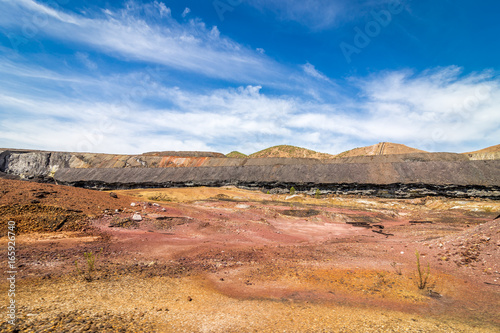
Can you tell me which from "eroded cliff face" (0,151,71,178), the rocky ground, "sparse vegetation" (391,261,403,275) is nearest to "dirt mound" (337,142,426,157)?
the rocky ground

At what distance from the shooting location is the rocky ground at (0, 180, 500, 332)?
4.24 metres

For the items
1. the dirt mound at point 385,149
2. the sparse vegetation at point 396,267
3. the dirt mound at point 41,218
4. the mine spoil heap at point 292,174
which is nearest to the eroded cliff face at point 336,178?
the mine spoil heap at point 292,174

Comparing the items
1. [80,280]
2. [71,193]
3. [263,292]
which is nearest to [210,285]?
[263,292]

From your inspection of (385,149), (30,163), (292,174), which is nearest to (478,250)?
(292,174)

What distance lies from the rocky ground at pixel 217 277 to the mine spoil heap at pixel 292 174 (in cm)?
2409

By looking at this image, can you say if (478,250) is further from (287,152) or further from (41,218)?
(287,152)

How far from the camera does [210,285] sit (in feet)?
20.0

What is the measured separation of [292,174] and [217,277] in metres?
34.4

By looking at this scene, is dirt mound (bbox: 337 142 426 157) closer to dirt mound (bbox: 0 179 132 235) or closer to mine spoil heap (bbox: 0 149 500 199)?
mine spoil heap (bbox: 0 149 500 199)

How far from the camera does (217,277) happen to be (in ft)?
22.0

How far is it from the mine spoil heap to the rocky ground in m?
24.1

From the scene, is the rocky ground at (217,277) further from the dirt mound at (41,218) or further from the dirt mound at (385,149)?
the dirt mound at (385,149)

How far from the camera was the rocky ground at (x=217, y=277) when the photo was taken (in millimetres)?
4238

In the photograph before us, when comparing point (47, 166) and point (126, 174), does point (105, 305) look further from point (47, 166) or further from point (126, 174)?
point (47, 166)
